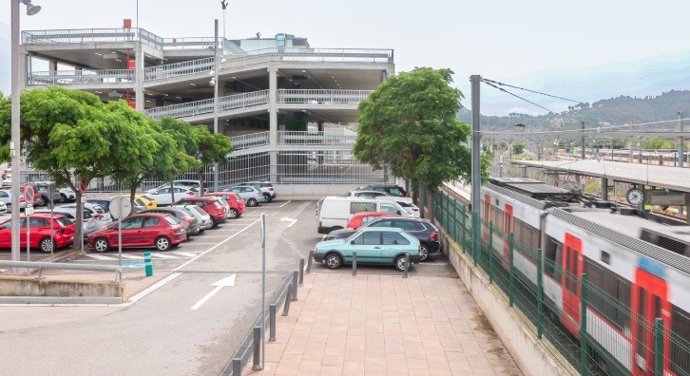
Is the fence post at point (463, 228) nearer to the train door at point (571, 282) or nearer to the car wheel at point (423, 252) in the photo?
the car wheel at point (423, 252)

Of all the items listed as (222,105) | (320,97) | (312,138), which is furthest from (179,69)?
(312,138)

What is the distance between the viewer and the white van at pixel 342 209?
88.8ft

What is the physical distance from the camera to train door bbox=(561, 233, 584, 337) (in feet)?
33.5

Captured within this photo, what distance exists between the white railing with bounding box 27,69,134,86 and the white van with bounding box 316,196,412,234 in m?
31.4

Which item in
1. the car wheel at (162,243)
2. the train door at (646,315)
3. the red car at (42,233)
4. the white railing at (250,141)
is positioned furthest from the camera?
the white railing at (250,141)

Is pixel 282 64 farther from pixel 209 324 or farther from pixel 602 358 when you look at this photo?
pixel 602 358

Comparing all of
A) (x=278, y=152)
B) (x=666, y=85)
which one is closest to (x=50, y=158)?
Answer: (x=278, y=152)

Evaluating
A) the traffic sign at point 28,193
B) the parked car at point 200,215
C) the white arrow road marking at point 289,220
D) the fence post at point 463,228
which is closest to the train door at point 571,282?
the fence post at point 463,228

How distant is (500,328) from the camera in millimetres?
13180

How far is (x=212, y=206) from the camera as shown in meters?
31.0

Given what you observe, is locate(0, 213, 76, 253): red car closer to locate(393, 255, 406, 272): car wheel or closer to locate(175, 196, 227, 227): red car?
locate(175, 196, 227, 227): red car

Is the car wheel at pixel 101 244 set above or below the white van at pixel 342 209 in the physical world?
below

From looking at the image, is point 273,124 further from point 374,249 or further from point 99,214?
point 374,249

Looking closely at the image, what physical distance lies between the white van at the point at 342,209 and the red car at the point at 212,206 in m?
5.69
